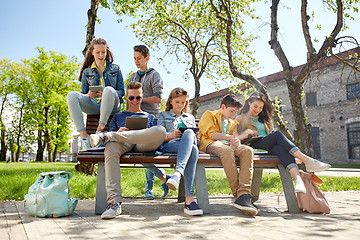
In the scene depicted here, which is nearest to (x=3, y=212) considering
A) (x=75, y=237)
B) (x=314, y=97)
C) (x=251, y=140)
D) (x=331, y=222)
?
(x=75, y=237)

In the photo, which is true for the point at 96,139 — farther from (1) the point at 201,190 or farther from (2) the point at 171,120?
(1) the point at 201,190

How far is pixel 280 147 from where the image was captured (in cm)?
392

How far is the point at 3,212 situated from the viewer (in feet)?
11.5

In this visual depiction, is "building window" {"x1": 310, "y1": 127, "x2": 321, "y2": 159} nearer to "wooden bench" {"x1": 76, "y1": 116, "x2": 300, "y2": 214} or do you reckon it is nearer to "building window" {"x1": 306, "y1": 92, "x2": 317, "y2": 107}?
"building window" {"x1": 306, "y1": 92, "x2": 317, "y2": 107}

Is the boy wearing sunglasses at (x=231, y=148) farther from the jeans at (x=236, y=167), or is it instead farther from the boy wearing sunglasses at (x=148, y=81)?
the boy wearing sunglasses at (x=148, y=81)

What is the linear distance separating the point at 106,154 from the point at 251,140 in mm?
1836

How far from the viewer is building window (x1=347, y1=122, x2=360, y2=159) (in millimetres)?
23938

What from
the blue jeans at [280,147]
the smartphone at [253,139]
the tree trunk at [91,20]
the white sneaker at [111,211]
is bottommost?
the white sneaker at [111,211]

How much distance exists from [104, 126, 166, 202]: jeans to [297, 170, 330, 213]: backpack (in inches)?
69.3

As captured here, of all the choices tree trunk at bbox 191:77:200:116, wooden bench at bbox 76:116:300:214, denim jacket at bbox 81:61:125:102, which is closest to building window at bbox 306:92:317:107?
tree trunk at bbox 191:77:200:116

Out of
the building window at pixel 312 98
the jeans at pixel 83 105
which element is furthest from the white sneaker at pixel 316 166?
the building window at pixel 312 98

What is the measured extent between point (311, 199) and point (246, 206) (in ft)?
2.85

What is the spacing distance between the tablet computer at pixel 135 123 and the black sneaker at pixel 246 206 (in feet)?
4.28

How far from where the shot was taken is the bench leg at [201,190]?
355cm
